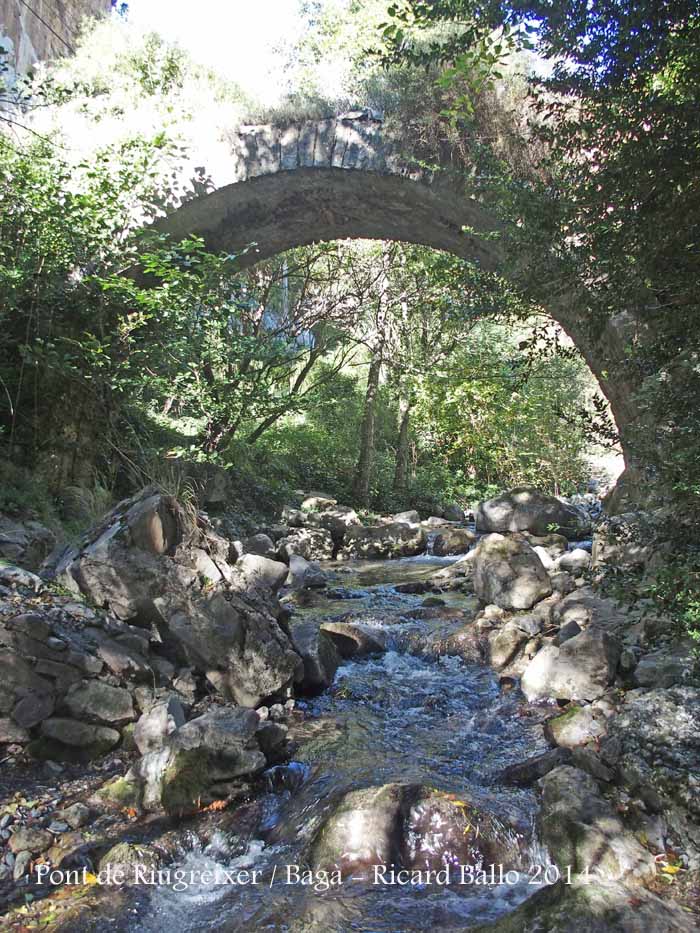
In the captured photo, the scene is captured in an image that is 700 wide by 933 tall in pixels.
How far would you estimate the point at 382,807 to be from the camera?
9.49 feet

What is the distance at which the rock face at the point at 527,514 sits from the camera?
33.6 feet

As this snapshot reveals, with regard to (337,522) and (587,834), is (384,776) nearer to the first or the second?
(587,834)

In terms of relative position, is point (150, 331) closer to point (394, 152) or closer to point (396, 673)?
point (394, 152)

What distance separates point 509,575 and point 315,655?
86.4 inches

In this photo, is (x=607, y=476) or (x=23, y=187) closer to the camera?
(x=23, y=187)

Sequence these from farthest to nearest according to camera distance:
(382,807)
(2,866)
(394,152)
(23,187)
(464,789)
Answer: (394,152)
(23,187)
(464,789)
(382,807)
(2,866)

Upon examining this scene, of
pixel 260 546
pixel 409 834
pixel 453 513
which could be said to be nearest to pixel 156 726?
pixel 409 834

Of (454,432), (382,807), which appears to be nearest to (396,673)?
(382,807)

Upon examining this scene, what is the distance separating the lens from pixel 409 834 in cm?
280

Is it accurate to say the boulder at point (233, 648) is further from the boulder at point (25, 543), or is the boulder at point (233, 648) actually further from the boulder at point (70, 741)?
the boulder at point (25, 543)

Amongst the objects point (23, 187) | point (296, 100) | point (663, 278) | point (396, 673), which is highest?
point (296, 100)

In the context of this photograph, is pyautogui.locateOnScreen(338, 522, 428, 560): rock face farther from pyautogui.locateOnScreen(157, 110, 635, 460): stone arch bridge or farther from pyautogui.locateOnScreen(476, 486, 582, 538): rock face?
pyautogui.locateOnScreen(157, 110, 635, 460): stone arch bridge

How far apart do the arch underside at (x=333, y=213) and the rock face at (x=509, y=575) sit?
147 inches

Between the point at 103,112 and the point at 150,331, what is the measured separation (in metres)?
3.11
